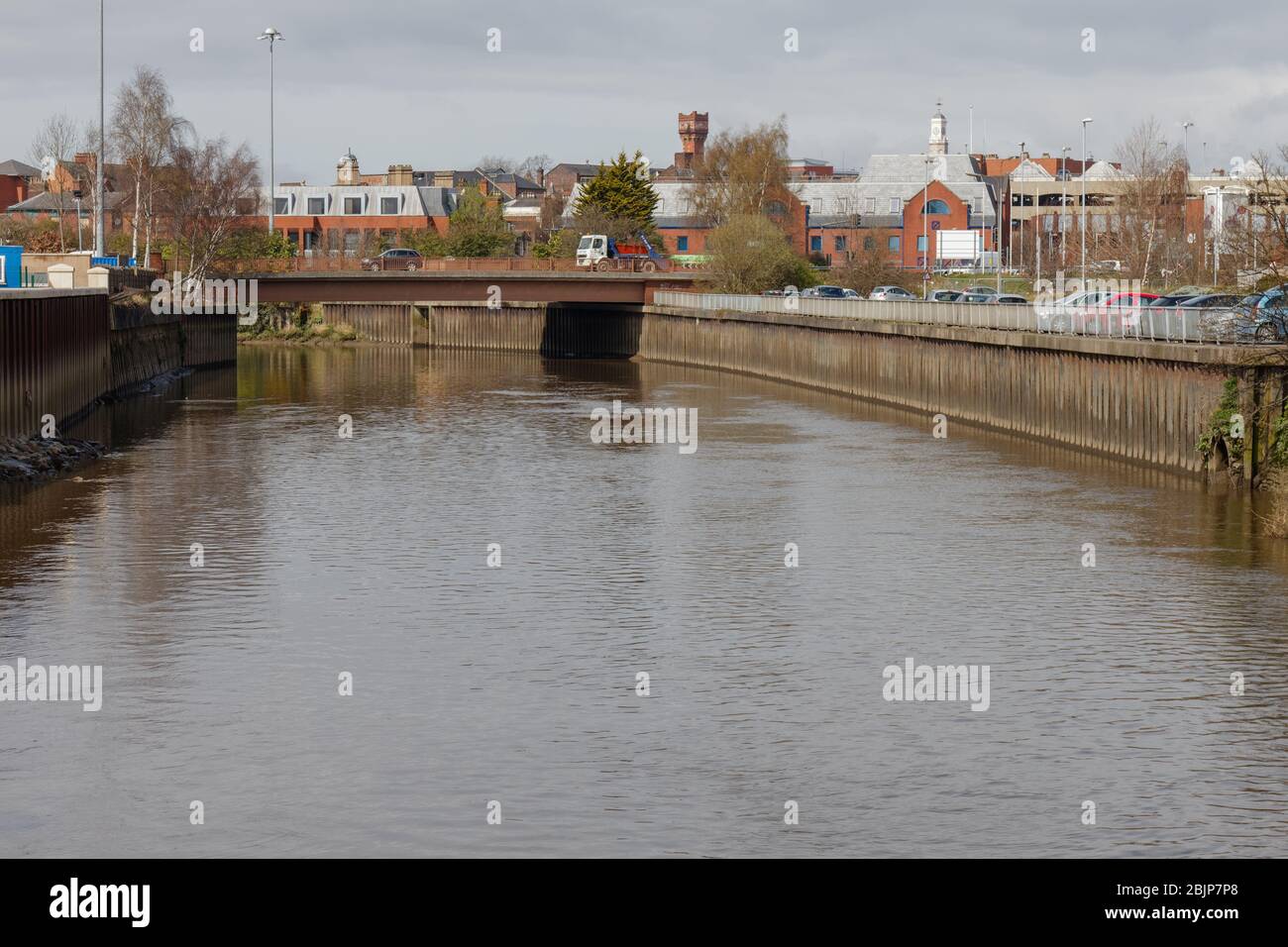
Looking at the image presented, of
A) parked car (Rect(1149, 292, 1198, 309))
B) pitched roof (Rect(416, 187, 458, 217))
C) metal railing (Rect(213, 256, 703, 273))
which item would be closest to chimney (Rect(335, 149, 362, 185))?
pitched roof (Rect(416, 187, 458, 217))

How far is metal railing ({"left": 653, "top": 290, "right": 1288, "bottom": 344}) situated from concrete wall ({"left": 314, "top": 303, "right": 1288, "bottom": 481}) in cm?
58

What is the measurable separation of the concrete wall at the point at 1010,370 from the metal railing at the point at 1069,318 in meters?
0.58

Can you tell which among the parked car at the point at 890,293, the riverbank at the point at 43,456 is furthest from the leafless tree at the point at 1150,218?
the riverbank at the point at 43,456

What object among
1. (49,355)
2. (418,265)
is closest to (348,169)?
(418,265)

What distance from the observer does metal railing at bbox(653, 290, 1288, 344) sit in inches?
1807

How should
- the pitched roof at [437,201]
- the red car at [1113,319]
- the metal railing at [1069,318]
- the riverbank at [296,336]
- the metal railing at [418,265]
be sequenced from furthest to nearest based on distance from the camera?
the pitched roof at [437,201] < the riverbank at [296,336] < the metal railing at [418,265] < the red car at [1113,319] < the metal railing at [1069,318]

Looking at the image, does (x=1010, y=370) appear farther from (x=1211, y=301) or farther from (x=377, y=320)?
(x=377, y=320)

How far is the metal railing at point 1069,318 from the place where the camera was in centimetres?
4591

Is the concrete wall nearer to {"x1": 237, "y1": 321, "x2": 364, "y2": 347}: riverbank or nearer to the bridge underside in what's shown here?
the bridge underside

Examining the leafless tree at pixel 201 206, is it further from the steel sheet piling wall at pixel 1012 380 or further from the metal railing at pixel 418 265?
the steel sheet piling wall at pixel 1012 380

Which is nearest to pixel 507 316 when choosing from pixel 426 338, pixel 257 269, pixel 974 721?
pixel 426 338

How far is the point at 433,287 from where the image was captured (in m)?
112
